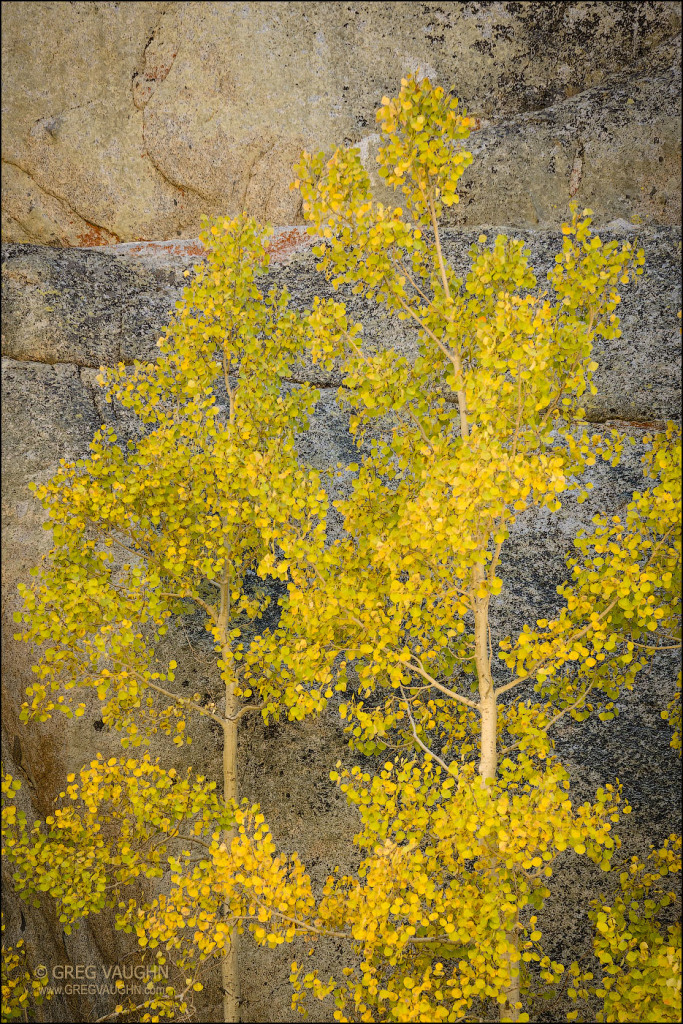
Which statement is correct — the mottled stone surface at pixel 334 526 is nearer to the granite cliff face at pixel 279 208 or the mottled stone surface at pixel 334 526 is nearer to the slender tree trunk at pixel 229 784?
the granite cliff face at pixel 279 208

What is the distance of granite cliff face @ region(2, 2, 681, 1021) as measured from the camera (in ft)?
28.3

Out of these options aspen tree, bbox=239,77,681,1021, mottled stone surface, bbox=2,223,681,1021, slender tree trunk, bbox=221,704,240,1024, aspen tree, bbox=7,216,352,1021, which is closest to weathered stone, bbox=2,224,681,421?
mottled stone surface, bbox=2,223,681,1021

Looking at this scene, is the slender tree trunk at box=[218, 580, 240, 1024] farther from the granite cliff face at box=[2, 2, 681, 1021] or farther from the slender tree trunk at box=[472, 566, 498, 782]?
the slender tree trunk at box=[472, 566, 498, 782]

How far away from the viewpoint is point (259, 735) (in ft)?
28.5

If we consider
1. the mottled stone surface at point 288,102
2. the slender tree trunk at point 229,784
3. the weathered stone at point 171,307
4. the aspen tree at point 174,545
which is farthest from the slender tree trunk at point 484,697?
the mottled stone surface at point 288,102

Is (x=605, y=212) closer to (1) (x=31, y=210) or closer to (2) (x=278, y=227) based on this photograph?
(2) (x=278, y=227)

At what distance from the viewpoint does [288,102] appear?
1129 centimetres

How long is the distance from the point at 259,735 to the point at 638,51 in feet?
34.6

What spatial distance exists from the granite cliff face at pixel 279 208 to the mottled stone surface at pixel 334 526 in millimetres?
25

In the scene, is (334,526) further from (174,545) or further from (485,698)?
(485,698)

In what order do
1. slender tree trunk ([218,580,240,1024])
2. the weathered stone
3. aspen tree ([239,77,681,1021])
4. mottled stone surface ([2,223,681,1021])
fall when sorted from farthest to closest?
the weathered stone
mottled stone surface ([2,223,681,1021])
slender tree trunk ([218,580,240,1024])
aspen tree ([239,77,681,1021])

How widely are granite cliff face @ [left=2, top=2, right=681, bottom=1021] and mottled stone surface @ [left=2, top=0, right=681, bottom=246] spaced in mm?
30

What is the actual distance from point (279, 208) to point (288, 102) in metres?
1.47

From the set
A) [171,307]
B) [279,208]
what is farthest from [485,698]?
[279,208]
